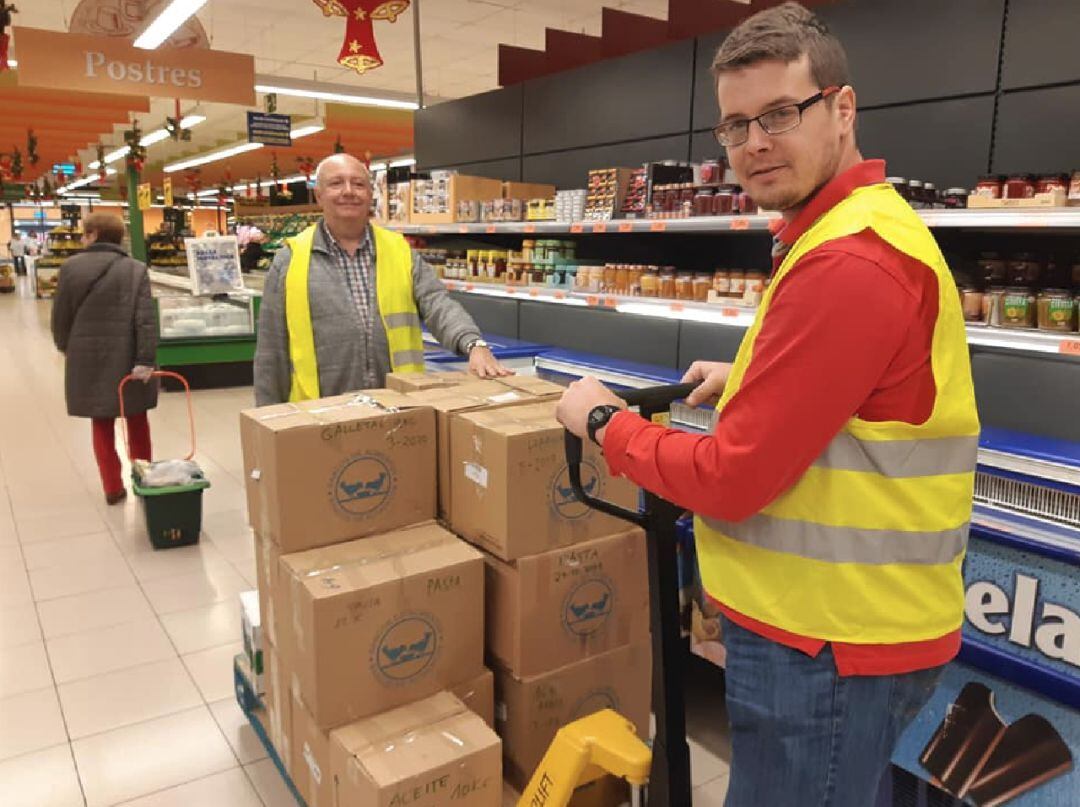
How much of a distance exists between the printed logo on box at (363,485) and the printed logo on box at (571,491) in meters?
0.45

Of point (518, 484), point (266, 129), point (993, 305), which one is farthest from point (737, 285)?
point (266, 129)

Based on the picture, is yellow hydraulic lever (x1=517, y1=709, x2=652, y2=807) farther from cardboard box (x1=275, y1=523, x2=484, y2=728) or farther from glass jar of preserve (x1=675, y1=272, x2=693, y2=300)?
glass jar of preserve (x1=675, y1=272, x2=693, y2=300)

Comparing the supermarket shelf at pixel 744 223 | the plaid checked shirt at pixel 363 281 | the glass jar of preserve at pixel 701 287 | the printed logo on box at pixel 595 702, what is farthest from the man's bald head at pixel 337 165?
the printed logo on box at pixel 595 702

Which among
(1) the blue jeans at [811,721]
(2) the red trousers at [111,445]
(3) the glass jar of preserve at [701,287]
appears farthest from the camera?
(2) the red trousers at [111,445]

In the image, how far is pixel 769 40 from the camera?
1.12 meters

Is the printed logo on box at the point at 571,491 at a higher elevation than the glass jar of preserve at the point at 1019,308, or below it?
below

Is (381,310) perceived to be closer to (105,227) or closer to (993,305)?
(993,305)

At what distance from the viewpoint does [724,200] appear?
3291 mm

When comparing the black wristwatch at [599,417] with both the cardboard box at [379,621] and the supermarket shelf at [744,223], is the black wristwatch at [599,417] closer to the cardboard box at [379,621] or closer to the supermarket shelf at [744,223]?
the cardboard box at [379,621]

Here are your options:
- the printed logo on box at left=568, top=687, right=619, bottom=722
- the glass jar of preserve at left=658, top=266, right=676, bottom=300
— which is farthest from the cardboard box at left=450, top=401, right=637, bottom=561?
the glass jar of preserve at left=658, top=266, right=676, bottom=300

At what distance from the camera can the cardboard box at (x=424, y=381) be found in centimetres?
256

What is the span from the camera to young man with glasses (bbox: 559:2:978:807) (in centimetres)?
106

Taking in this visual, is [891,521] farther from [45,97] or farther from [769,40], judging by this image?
[45,97]

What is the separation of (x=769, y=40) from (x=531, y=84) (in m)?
4.48
